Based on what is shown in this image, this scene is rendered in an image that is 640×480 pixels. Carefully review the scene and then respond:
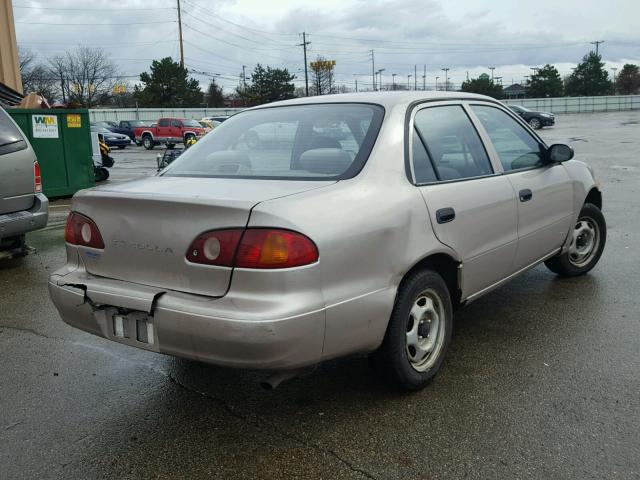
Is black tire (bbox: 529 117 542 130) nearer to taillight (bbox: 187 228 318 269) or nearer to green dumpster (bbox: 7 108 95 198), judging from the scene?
green dumpster (bbox: 7 108 95 198)

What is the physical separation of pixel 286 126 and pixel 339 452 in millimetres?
1870

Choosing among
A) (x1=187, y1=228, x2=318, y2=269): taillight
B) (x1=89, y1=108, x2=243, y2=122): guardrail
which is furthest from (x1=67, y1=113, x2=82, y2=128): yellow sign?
(x1=89, y1=108, x2=243, y2=122): guardrail

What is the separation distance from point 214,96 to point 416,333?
79.0 meters

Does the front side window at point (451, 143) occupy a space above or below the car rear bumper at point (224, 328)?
above

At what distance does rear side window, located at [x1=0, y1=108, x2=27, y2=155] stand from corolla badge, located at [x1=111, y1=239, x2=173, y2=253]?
383cm

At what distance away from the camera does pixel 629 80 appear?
87.6 m

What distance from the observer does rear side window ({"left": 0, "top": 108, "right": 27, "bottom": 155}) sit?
604 cm

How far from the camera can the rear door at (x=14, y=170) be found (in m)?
6.02

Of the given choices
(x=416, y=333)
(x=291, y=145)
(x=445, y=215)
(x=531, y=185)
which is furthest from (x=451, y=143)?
(x=416, y=333)

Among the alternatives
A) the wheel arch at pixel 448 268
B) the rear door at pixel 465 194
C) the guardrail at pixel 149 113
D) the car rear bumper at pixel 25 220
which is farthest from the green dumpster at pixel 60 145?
the guardrail at pixel 149 113

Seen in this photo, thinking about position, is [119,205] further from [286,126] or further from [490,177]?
[490,177]

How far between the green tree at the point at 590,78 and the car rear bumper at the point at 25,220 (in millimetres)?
79193

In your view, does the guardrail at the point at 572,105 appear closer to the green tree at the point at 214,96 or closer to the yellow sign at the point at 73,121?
the green tree at the point at 214,96

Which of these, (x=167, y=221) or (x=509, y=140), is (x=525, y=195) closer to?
(x=509, y=140)
